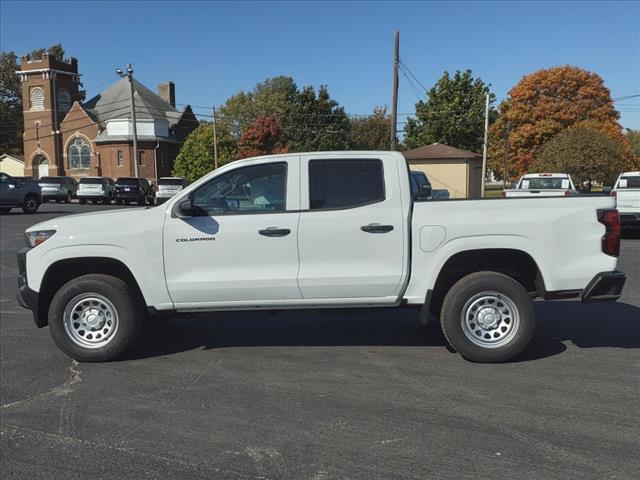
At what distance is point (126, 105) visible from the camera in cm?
5616

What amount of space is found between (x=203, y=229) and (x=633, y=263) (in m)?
9.28

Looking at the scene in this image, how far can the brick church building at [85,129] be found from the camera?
5284 cm

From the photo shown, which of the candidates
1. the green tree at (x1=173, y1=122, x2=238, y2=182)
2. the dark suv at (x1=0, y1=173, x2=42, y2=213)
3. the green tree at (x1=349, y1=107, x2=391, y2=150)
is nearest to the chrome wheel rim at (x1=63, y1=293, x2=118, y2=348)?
the dark suv at (x1=0, y1=173, x2=42, y2=213)

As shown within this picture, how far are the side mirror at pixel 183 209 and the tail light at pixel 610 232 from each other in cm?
365

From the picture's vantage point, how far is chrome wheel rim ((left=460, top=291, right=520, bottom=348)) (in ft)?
17.3

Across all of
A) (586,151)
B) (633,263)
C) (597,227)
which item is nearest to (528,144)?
(586,151)

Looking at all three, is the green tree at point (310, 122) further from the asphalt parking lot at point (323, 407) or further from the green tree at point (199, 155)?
the asphalt parking lot at point (323, 407)

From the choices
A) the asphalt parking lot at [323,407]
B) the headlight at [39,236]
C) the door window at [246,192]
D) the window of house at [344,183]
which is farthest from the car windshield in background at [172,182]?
the window of house at [344,183]

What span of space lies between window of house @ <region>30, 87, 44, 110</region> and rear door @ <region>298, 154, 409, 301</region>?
59126 millimetres

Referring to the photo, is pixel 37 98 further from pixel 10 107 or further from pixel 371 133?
pixel 371 133

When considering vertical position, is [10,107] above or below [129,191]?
above

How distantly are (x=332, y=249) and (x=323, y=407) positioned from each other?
1451 mm

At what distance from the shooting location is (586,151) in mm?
29984

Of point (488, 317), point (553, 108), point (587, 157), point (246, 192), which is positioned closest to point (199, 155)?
point (553, 108)
